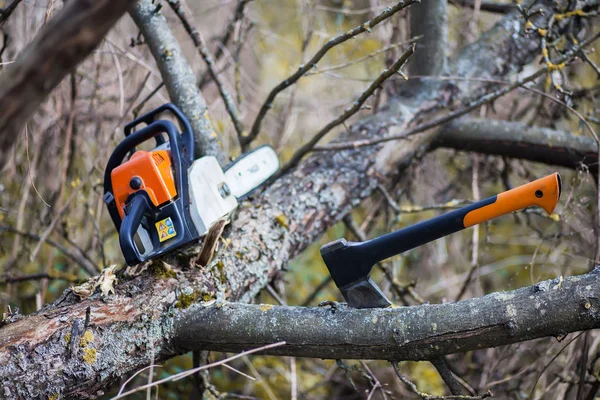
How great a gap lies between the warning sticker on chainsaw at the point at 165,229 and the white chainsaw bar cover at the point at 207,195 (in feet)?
0.31

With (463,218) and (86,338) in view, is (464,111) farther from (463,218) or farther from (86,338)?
(86,338)

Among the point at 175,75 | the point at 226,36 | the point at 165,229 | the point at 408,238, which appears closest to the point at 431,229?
the point at 408,238

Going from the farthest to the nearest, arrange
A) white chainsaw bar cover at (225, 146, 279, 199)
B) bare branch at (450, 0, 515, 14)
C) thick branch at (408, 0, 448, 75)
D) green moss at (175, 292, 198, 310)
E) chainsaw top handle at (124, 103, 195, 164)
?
bare branch at (450, 0, 515, 14), thick branch at (408, 0, 448, 75), white chainsaw bar cover at (225, 146, 279, 199), chainsaw top handle at (124, 103, 195, 164), green moss at (175, 292, 198, 310)

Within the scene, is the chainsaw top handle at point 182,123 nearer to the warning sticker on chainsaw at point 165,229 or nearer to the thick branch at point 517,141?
the warning sticker on chainsaw at point 165,229

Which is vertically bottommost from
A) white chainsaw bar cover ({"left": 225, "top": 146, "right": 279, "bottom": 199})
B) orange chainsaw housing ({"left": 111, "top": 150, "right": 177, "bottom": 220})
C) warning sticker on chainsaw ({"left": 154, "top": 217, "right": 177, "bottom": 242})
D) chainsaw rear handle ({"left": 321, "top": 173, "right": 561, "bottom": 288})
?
chainsaw rear handle ({"left": 321, "top": 173, "right": 561, "bottom": 288})

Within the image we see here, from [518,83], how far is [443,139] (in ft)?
2.52

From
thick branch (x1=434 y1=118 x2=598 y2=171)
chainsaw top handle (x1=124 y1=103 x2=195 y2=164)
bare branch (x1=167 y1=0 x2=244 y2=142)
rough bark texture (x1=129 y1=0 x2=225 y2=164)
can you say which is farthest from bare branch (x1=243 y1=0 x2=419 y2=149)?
thick branch (x1=434 y1=118 x2=598 y2=171)

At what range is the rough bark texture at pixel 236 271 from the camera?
1424 mm

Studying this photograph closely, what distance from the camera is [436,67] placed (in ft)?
8.64

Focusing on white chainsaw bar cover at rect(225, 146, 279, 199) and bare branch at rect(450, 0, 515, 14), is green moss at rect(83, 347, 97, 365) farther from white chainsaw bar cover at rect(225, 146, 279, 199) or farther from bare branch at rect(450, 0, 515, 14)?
bare branch at rect(450, 0, 515, 14)

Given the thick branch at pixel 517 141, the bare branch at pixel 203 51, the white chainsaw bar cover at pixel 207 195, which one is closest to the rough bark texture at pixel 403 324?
the white chainsaw bar cover at pixel 207 195

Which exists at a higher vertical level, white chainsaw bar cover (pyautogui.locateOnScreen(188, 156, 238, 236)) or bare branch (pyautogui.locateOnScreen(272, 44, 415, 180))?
bare branch (pyautogui.locateOnScreen(272, 44, 415, 180))

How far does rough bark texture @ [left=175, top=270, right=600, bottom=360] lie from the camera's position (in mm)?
1265

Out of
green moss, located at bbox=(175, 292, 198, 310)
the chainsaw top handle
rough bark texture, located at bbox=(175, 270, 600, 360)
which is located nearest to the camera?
rough bark texture, located at bbox=(175, 270, 600, 360)
